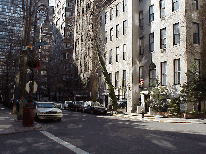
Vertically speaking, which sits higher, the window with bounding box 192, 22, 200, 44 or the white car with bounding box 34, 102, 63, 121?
the window with bounding box 192, 22, 200, 44

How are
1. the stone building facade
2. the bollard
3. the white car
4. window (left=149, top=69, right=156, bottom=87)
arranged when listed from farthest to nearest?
window (left=149, top=69, right=156, bottom=87) → the stone building facade → the white car → the bollard

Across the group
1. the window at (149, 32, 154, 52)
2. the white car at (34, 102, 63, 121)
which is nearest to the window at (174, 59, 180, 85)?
the window at (149, 32, 154, 52)

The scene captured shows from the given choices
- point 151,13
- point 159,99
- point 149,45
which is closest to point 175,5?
point 151,13

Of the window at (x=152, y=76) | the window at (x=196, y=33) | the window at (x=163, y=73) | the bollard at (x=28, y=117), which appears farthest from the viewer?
the window at (x=152, y=76)

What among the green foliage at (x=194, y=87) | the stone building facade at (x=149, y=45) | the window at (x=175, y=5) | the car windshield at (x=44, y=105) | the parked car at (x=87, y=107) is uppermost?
the window at (x=175, y=5)

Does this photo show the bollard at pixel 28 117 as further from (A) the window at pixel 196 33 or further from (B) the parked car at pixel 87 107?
(A) the window at pixel 196 33

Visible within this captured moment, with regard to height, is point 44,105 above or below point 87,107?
above

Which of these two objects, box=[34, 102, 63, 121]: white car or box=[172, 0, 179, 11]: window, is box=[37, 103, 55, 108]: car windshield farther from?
box=[172, 0, 179, 11]: window

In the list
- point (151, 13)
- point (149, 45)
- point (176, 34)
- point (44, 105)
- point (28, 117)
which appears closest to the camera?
point (28, 117)

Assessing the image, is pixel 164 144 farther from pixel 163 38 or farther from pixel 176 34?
pixel 163 38

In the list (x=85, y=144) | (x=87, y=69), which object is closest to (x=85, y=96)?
(x=87, y=69)

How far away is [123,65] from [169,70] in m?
10.0

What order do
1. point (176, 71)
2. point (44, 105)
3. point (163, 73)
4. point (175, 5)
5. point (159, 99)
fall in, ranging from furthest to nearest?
point (163, 73) < point (175, 5) < point (176, 71) < point (159, 99) < point (44, 105)

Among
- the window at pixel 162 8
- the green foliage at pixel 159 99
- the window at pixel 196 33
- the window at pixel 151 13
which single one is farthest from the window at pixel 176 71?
the window at pixel 151 13
